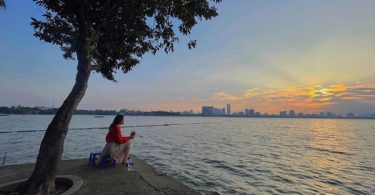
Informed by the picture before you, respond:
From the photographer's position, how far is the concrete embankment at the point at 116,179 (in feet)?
23.5

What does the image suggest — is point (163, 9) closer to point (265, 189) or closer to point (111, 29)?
point (111, 29)

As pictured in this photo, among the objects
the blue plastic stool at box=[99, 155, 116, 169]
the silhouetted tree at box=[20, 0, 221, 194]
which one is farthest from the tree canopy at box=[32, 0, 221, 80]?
the blue plastic stool at box=[99, 155, 116, 169]

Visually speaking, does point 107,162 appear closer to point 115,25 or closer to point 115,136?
point 115,136

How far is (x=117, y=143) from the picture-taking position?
928cm

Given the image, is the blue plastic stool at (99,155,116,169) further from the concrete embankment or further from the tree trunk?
the tree trunk

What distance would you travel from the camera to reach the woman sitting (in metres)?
9.17

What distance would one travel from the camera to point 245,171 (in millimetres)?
15859

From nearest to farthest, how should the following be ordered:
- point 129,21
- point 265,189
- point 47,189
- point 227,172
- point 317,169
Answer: point 47,189 → point 129,21 → point 265,189 → point 227,172 → point 317,169

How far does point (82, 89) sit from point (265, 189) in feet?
30.5

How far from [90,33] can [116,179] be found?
441cm

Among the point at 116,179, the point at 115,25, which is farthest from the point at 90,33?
the point at 116,179

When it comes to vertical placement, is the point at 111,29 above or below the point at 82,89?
above

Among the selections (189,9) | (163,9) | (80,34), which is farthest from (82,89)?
(189,9)

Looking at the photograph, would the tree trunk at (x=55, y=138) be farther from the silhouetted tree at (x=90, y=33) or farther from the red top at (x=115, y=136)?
the red top at (x=115, y=136)
